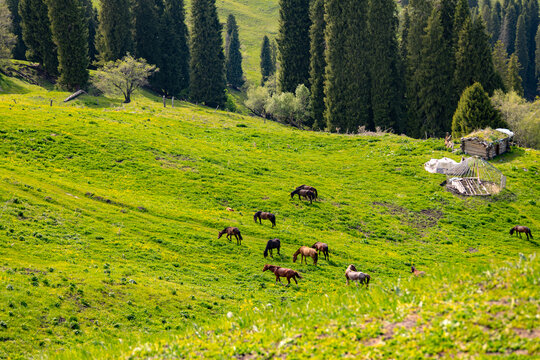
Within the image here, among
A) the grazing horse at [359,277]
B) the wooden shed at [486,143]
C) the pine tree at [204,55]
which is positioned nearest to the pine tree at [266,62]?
the pine tree at [204,55]

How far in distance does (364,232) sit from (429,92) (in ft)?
176

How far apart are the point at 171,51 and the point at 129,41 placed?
41.0 feet

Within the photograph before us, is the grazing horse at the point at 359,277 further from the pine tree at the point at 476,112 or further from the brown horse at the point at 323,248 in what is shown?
the pine tree at the point at 476,112

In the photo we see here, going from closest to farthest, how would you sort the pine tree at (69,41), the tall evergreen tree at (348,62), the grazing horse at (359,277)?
1. the grazing horse at (359,277)
2. the tall evergreen tree at (348,62)
3. the pine tree at (69,41)

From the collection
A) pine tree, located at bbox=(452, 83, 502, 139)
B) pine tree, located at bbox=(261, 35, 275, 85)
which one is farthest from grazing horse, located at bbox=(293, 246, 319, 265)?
pine tree, located at bbox=(261, 35, 275, 85)

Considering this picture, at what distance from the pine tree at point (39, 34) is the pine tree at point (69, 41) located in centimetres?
519

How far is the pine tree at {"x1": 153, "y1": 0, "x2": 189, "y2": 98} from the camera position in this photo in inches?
4779

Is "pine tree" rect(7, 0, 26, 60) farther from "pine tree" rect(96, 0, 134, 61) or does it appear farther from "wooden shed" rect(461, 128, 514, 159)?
"wooden shed" rect(461, 128, 514, 159)

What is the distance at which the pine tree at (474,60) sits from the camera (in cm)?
8394

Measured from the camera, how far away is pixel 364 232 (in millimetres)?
43156

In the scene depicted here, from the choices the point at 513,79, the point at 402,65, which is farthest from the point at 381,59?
the point at 513,79

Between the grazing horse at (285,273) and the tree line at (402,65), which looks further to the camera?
the tree line at (402,65)

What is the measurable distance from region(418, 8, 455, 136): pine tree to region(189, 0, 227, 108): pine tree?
50.9 metres

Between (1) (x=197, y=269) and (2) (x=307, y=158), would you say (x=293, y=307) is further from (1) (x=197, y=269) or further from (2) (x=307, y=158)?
(2) (x=307, y=158)
